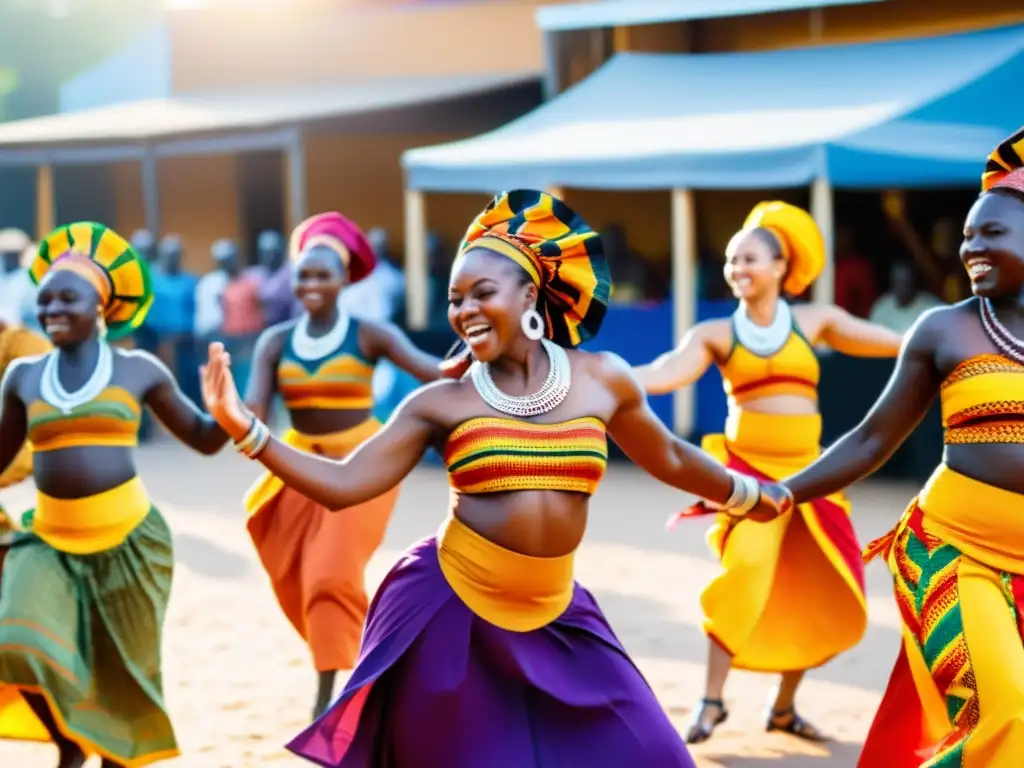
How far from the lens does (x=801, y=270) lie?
7371 millimetres

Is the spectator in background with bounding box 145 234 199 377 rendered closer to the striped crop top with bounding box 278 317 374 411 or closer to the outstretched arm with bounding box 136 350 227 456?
the striped crop top with bounding box 278 317 374 411

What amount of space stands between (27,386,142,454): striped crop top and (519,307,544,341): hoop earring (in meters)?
1.84

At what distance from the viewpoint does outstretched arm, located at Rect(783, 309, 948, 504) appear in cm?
479

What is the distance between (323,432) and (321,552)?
0.56 meters

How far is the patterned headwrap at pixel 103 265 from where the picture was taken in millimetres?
6117

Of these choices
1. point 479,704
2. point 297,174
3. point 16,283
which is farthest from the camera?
point 297,174

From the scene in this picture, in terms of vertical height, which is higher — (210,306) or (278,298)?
(278,298)

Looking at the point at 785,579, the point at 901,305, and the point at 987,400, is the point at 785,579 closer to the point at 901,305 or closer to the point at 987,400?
the point at 987,400

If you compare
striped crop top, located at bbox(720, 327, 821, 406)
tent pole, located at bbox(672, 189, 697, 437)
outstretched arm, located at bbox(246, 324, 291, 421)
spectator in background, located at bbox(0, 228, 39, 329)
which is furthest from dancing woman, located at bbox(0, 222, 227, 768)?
spectator in background, located at bbox(0, 228, 39, 329)

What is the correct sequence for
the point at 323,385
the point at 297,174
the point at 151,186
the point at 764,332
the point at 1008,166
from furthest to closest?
1. the point at 151,186
2. the point at 297,174
3. the point at 323,385
4. the point at 764,332
5. the point at 1008,166

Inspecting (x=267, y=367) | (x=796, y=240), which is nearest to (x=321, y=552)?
(x=267, y=367)

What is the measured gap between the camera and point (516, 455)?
4523 mm

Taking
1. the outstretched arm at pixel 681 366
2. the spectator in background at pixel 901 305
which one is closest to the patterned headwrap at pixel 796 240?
the outstretched arm at pixel 681 366

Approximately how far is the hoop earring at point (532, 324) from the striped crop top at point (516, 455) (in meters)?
0.24
